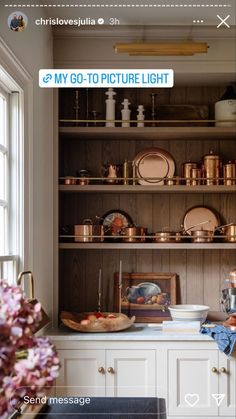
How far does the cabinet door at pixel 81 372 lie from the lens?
2439 millimetres

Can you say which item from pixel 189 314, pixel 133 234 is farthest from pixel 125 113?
pixel 189 314

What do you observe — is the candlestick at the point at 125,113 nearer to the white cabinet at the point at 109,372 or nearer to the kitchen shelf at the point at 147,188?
the kitchen shelf at the point at 147,188

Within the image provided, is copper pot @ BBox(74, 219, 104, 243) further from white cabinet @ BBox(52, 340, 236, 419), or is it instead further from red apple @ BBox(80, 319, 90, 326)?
white cabinet @ BBox(52, 340, 236, 419)

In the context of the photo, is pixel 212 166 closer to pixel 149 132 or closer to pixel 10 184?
pixel 149 132

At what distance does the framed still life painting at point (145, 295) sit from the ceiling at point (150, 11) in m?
1.26

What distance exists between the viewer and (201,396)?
245 cm

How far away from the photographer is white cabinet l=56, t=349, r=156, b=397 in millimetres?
2443

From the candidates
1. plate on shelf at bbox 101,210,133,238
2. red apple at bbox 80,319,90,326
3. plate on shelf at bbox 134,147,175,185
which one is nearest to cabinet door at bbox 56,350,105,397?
red apple at bbox 80,319,90,326

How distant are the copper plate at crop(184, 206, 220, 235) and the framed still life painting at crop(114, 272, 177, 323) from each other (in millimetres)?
287

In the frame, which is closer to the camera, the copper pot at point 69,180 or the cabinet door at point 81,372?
the cabinet door at point 81,372

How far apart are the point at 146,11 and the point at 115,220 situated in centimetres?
106

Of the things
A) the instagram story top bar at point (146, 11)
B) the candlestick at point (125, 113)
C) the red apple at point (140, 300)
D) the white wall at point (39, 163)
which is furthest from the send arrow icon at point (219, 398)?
the instagram story top bar at point (146, 11)

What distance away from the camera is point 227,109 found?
9.17ft

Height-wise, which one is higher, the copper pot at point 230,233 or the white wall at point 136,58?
the white wall at point 136,58
